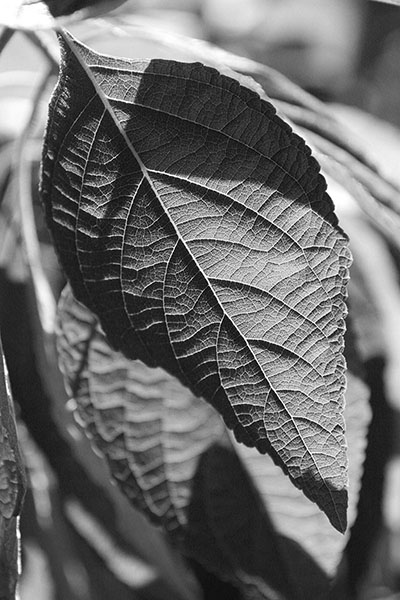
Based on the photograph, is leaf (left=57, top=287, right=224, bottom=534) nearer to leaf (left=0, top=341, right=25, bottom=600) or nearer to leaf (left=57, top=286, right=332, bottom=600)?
leaf (left=57, top=286, right=332, bottom=600)

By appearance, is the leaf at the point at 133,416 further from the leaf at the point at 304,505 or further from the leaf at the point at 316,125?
the leaf at the point at 316,125

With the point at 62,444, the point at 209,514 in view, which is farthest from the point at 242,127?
the point at 62,444

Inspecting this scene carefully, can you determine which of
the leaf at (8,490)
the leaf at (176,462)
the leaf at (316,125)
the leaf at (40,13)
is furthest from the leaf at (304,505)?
the leaf at (40,13)

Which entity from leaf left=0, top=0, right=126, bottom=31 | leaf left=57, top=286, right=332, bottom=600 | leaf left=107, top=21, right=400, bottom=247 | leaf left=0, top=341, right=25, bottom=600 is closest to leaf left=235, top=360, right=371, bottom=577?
leaf left=57, top=286, right=332, bottom=600

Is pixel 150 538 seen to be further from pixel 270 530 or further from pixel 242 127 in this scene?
pixel 242 127

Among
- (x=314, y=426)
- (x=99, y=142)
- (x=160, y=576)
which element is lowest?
(x=160, y=576)

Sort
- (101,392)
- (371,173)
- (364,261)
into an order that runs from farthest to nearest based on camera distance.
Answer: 1. (364,261)
2. (371,173)
3. (101,392)
